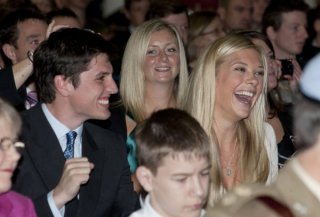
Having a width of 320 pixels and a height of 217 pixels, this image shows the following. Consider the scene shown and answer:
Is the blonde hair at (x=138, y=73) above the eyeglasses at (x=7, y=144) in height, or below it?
below

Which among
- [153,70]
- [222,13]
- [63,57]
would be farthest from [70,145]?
[222,13]

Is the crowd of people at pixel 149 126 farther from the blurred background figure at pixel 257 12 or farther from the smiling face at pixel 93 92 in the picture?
the blurred background figure at pixel 257 12

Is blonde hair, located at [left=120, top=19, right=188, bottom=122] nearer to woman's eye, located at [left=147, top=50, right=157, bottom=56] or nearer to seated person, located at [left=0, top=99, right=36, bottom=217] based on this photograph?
woman's eye, located at [left=147, top=50, right=157, bottom=56]

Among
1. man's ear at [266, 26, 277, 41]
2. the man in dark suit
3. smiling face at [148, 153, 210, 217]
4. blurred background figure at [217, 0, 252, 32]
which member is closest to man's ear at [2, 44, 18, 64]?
the man in dark suit

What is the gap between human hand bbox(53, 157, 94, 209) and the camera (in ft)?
12.4

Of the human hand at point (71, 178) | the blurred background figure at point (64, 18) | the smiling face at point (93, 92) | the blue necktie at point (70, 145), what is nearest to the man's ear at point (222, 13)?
the blurred background figure at point (64, 18)

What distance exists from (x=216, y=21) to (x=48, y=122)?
309cm

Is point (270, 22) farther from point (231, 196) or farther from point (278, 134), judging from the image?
point (231, 196)

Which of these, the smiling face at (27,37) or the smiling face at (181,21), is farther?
the smiling face at (181,21)

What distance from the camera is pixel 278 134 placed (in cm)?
519

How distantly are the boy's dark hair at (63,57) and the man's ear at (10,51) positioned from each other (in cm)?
127

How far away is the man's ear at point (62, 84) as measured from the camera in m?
4.22

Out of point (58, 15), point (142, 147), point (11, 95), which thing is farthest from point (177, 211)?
point (58, 15)

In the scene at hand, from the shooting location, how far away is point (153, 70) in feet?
16.6
